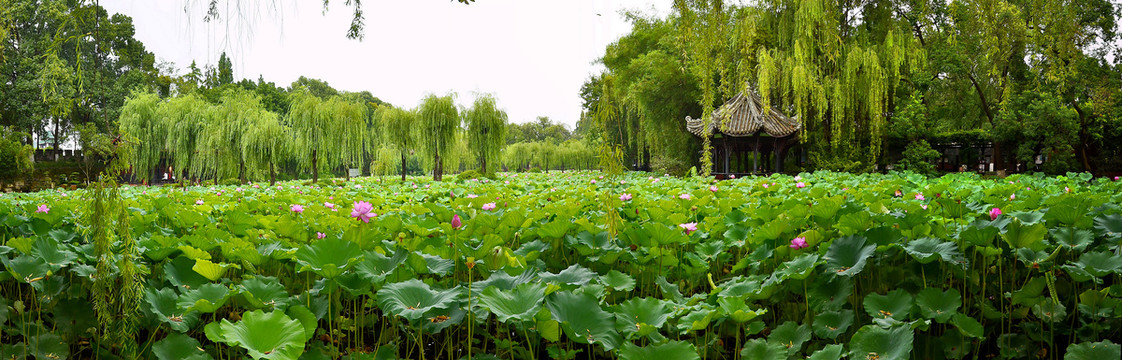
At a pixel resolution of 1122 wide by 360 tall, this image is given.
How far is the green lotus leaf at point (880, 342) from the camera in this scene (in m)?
1.03

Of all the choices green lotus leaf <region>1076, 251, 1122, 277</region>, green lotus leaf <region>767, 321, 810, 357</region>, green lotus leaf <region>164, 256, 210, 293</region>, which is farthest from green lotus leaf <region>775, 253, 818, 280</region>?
green lotus leaf <region>164, 256, 210, 293</region>

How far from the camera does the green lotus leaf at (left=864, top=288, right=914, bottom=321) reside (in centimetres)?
122

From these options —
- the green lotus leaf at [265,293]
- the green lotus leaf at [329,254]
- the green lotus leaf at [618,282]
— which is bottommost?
the green lotus leaf at [618,282]

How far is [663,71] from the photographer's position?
44.0 ft

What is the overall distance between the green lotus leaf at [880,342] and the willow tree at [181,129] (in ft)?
49.4

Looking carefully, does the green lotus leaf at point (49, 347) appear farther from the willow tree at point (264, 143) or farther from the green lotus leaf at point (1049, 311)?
the willow tree at point (264, 143)

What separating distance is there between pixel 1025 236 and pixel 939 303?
1.09ft

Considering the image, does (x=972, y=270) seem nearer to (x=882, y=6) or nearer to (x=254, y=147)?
(x=882, y=6)

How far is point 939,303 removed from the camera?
1.23 m

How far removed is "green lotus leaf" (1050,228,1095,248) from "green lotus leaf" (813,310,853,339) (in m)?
0.63

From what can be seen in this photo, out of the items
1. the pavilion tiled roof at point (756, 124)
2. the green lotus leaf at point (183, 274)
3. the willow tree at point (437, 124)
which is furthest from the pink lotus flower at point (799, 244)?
the willow tree at point (437, 124)

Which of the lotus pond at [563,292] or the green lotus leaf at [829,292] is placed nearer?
the lotus pond at [563,292]

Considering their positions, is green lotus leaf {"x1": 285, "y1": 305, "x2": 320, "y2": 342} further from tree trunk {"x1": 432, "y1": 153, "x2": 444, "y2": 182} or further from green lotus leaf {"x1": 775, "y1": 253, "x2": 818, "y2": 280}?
tree trunk {"x1": 432, "y1": 153, "x2": 444, "y2": 182}

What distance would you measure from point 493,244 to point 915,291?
111 cm
